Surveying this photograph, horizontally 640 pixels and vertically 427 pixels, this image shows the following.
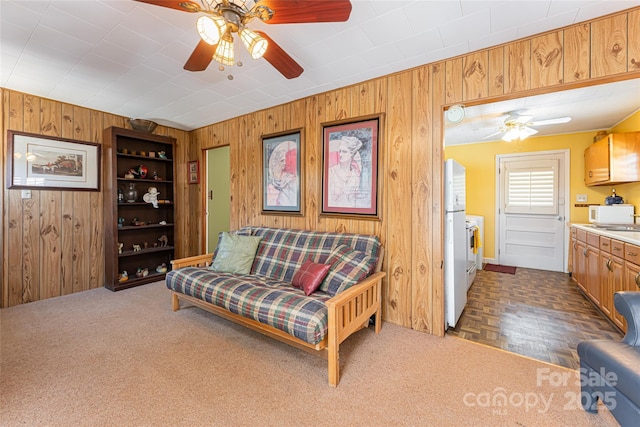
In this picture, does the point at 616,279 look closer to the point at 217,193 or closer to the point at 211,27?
the point at 211,27

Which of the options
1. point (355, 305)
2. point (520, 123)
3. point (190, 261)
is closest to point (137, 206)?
point (190, 261)

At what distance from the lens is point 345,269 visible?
2.17 meters

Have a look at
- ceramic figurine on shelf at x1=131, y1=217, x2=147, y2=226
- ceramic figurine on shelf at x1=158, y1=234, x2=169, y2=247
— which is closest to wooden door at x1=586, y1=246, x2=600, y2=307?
ceramic figurine on shelf at x1=158, y1=234, x2=169, y2=247

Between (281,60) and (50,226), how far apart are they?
3.61 metres

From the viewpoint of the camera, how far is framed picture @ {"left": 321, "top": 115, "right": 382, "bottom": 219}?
2.64 m

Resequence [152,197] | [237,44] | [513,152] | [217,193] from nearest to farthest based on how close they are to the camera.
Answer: [237,44]
[152,197]
[217,193]
[513,152]

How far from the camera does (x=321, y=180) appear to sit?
9.74 ft

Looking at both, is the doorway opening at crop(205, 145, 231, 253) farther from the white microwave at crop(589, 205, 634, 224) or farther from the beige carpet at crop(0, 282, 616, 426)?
the white microwave at crop(589, 205, 634, 224)

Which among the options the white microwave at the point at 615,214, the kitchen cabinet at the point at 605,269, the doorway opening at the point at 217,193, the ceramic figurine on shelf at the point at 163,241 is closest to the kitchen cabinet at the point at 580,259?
the kitchen cabinet at the point at 605,269

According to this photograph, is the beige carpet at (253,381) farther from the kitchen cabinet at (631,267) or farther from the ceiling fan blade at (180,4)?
the ceiling fan blade at (180,4)

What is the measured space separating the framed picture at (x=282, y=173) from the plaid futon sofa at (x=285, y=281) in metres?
0.39

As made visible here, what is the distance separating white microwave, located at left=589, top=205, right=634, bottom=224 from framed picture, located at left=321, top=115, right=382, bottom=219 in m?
3.21

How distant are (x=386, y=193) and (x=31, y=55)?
133 inches

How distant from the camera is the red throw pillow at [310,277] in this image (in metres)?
2.16
